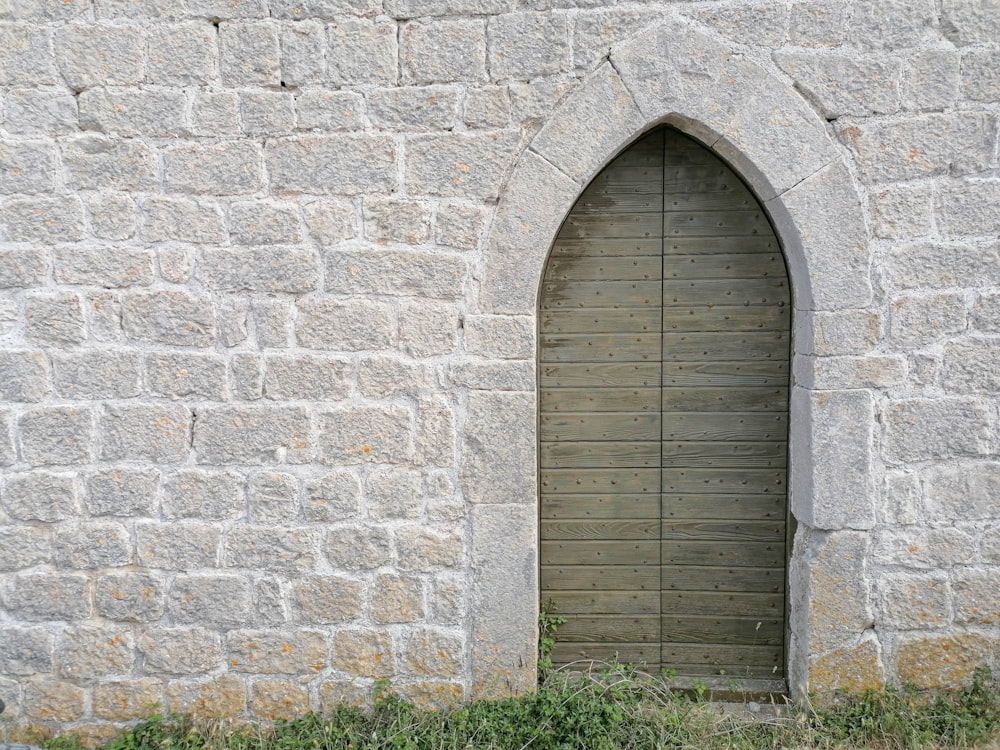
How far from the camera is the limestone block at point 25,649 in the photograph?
126 inches

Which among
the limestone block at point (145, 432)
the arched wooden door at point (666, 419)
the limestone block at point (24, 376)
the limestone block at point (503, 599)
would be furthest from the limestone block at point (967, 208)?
the limestone block at point (24, 376)

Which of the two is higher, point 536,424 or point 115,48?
point 115,48

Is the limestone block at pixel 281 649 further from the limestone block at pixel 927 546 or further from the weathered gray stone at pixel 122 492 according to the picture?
the limestone block at pixel 927 546

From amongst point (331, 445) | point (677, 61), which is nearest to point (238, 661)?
point (331, 445)

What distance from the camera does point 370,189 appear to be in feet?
10.1

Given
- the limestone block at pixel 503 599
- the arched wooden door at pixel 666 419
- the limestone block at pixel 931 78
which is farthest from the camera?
the arched wooden door at pixel 666 419

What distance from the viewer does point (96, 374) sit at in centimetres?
313

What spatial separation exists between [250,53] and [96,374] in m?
1.50

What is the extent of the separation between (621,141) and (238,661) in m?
2.76

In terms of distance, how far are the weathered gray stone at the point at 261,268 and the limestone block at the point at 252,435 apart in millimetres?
518

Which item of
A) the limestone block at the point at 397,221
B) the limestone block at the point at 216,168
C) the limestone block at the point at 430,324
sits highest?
the limestone block at the point at 216,168

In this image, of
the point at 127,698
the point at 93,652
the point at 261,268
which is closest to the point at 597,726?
the point at 127,698

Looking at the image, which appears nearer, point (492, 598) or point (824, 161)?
point (824, 161)

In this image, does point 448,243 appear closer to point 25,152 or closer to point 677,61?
point 677,61
